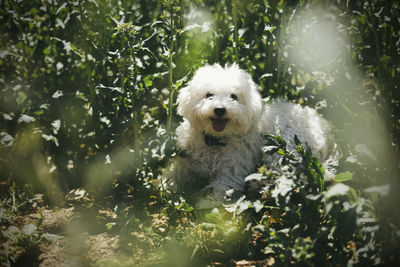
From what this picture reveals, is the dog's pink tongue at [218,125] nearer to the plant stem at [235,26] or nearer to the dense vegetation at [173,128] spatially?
the dense vegetation at [173,128]

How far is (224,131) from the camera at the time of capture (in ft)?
10.4

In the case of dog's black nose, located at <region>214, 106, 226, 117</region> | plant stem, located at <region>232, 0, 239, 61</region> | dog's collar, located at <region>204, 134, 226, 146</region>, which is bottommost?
dog's collar, located at <region>204, 134, 226, 146</region>

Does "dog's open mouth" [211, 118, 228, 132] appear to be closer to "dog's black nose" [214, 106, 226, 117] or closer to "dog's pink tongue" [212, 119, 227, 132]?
"dog's pink tongue" [212, 119, 227, 132]

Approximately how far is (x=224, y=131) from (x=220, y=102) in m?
0.32

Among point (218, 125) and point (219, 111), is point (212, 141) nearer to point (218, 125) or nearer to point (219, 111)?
point (218, 125)

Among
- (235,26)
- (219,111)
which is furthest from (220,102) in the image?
(235,26)

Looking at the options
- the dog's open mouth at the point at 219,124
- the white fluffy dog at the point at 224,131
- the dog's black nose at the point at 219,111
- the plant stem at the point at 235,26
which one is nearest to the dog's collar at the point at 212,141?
the white fluffy dog at the point at 224,131

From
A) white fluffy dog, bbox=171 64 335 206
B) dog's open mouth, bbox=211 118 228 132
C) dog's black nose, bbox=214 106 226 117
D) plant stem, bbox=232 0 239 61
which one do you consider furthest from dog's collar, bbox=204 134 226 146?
plant stem, bbox=232 0 239 61

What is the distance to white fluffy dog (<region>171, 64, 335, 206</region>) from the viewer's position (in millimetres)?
3064

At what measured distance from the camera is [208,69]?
333 cm

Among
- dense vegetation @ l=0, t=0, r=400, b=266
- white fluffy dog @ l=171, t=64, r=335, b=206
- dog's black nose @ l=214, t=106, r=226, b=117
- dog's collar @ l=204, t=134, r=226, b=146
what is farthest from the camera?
dog's collar @ l=204, t=134, r=226, b=146

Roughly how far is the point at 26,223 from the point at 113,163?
0.96 meters

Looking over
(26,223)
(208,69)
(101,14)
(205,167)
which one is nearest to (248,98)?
(208,69)

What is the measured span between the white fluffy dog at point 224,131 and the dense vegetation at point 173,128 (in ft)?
0.71
